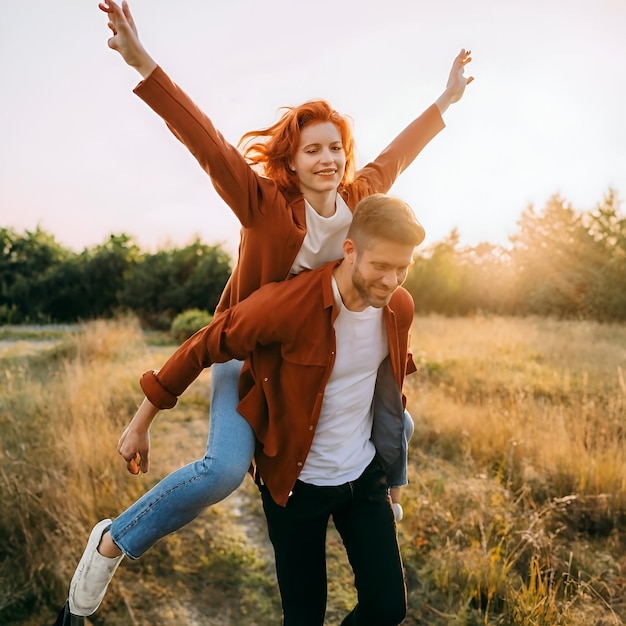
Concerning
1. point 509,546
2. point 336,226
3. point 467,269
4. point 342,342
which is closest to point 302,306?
point 342,342

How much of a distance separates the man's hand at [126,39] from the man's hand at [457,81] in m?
1.59

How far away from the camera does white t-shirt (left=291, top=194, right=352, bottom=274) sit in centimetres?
221

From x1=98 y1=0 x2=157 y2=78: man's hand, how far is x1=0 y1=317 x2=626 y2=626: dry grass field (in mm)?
2459

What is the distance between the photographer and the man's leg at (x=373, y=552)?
6.74ft

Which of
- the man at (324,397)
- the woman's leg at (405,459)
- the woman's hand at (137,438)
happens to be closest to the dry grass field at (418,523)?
the woman's leg at (405,459)

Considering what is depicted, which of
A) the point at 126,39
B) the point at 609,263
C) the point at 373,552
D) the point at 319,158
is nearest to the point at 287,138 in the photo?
the point at 319,158

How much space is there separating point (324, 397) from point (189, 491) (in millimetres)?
576

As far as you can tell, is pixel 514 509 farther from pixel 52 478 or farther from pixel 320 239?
pixel 52 478

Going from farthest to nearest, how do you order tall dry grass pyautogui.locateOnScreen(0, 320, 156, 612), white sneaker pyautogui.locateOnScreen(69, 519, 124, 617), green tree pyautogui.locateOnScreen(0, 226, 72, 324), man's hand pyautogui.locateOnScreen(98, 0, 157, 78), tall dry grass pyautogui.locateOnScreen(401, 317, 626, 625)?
green tree pyautogui.locateOnScreen(0, 226, 72, 324) → tall dry grass pyautogui.locateOnScreen(0, 320, 156, 612) → tall dry grass pyautogui.locateOnScreen(401, 317, 626, 625) → white sneaker pyautogui.locateOnScreen(69, 519, 124, 617) → man's hand pyautogui.locateOnScreen(98, 0, 157, 78)

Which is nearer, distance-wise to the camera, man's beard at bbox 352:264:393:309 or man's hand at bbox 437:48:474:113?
man's beard at bbox 352:264:393:309

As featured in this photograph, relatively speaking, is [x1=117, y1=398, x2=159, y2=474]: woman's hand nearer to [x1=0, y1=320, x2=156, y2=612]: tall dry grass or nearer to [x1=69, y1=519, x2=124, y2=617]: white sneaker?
[x1=69, y1=519, x2=124, y2=617]: white sneaker

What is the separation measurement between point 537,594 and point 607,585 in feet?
2.27

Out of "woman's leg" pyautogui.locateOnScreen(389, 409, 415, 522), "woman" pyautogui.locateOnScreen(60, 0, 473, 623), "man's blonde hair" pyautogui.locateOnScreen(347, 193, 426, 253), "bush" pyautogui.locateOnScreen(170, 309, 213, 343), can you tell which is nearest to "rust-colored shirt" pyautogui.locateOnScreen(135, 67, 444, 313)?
"woman" pyautogui.locateOnScreen(60, 0, 473, 623)

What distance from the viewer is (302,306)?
6.55ft
